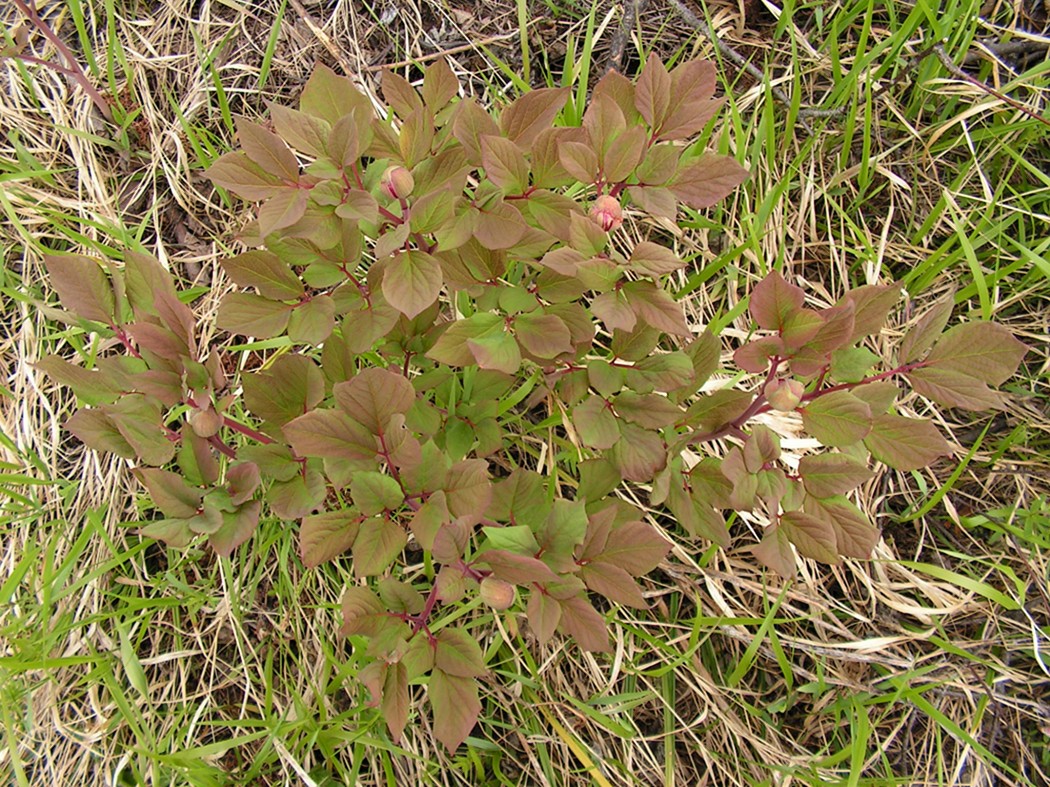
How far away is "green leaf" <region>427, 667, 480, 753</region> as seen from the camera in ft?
3.46

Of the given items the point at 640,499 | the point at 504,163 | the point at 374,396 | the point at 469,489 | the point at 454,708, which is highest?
the point at 504,163

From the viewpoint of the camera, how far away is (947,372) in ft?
3.53

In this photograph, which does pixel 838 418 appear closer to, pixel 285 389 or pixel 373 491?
pixel 373 491

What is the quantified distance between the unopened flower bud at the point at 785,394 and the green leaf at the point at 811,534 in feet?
0.51

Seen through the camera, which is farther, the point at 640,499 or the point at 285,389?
the point at 640,499

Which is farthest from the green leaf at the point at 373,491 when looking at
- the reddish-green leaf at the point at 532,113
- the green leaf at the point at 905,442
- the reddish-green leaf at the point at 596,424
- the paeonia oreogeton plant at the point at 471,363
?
the green leaf at the point at 905,442

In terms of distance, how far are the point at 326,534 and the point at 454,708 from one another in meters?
0.28

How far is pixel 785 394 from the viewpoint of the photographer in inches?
40.0

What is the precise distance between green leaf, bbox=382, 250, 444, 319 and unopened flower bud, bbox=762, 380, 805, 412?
17.4 inches

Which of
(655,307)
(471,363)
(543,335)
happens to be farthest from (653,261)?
(471,363)

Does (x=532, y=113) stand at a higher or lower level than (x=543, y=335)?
higher

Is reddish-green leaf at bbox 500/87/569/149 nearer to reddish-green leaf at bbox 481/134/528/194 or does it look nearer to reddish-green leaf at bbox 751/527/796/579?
reddish-green leaf at bbox 481/134/528/194

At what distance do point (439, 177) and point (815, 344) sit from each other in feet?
1.72

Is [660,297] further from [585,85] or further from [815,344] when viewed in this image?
[585,85]
